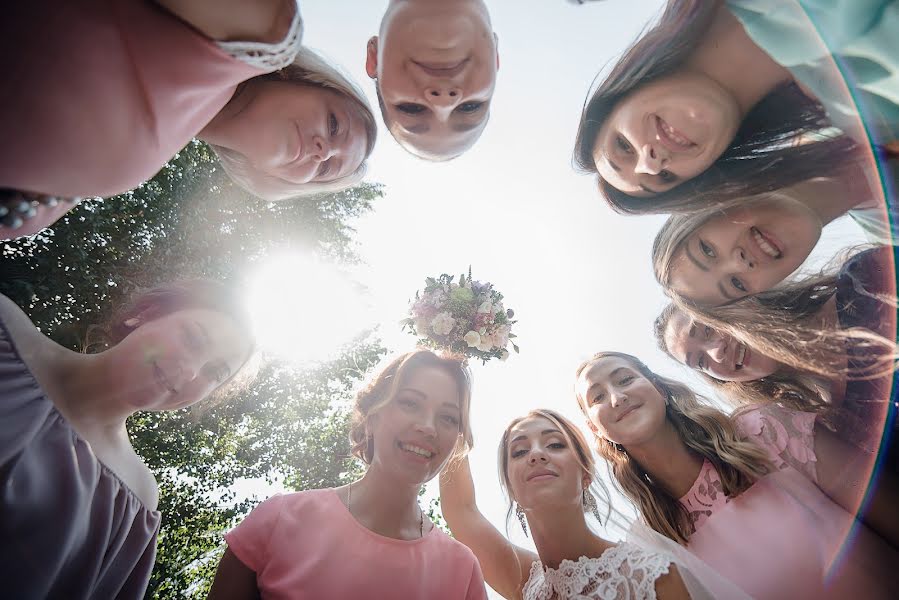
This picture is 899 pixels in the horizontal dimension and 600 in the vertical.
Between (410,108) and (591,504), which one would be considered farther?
(591,504)

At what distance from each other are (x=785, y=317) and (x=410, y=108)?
3.69 m

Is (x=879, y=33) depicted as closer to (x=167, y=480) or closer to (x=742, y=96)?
(x=742, y=96)

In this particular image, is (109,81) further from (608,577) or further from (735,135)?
(608,577)

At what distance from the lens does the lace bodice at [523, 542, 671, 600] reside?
2.83 m

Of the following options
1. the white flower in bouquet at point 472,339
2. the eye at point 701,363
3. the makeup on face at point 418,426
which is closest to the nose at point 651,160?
the white flower in bouquet at point 472,339

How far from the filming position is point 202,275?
24.7 ft

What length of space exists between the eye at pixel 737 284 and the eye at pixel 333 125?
10.1 ft

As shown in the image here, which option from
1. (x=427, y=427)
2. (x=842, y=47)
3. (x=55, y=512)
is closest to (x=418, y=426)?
(x=427, y=427)

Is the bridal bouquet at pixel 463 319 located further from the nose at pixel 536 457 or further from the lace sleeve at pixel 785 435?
the lace sleeve at pixel 785 435

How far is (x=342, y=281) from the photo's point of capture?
322 inches

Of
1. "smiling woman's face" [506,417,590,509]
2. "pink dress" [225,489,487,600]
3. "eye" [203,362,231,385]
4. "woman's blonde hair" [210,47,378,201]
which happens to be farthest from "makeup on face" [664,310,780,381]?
"eye" [203,362,231,385]

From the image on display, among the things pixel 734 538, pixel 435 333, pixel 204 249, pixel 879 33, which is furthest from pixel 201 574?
pixel 879 33

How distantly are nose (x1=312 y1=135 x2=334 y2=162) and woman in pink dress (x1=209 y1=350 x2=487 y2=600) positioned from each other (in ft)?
6.38

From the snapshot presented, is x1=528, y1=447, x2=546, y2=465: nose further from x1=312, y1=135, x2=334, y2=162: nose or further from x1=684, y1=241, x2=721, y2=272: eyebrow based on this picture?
x1=312, y1=135, x2=334, y2=162: nose
